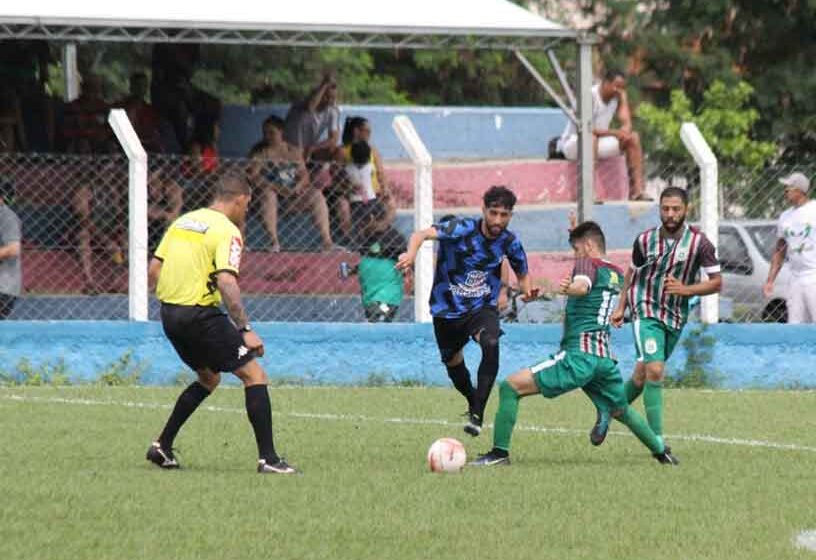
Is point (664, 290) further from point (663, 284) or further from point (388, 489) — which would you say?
point (388, 489)

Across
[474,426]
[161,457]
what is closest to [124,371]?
[474,426]

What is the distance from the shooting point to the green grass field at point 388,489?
8703 millimetres

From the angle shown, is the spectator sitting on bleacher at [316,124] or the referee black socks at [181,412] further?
the spectator sitting on bleacher at [316,124]

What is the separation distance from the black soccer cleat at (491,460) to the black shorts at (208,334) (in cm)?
152

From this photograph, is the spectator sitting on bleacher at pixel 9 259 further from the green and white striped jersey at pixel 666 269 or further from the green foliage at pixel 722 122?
the green foliage at pixel 722 122

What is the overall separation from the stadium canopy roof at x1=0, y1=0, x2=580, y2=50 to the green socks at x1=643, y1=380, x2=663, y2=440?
7.11 metres

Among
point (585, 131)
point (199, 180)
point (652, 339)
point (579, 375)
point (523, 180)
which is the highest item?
point (585, 131)

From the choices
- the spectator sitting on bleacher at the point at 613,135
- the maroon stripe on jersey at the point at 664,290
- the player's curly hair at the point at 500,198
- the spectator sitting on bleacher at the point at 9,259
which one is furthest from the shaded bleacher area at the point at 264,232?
the maroon stripe on jersey at the point at 664,290

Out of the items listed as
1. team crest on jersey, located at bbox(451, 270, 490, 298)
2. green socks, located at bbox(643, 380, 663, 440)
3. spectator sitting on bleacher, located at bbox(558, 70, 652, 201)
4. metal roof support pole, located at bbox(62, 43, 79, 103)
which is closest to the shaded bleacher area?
spectator sitting on bleacher, located at bbox(558, 70, 652, 201)

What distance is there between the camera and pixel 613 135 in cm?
2152

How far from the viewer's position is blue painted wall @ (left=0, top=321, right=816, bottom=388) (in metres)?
18.2

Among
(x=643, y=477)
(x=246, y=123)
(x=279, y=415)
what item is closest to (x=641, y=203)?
(x=246, y=123)

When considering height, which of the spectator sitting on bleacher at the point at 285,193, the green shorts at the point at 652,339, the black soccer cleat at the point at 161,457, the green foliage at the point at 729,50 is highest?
the green foliage at the point at 729,50

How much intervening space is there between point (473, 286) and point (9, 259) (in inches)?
226
